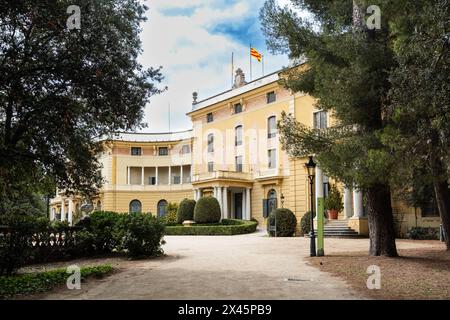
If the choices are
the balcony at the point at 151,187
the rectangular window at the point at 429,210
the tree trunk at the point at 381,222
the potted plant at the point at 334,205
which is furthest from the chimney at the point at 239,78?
the tree trunk at the point at 381,222

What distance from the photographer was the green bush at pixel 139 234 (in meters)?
13.4

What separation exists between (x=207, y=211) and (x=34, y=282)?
77.7ft

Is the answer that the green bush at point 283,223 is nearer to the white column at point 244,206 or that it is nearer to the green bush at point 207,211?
the green bush at point 207,211

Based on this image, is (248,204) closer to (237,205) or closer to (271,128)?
(237,205)

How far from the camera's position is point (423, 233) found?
2247 centimetres

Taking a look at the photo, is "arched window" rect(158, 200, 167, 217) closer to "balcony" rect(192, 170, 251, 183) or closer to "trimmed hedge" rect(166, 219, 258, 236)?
"balcony" rect(192, 170, 251, 183)

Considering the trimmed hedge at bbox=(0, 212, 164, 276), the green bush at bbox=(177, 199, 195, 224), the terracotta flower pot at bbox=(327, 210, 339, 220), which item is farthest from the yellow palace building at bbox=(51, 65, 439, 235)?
the trimmed hedge at bbox=(0, 212, 164, 276)

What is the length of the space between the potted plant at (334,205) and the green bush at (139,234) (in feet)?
49.8

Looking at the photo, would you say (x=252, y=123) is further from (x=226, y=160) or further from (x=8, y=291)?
(x=8, y=291)

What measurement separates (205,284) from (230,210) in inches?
1173

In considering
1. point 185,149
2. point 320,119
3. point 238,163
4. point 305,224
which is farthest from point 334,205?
point 185,149

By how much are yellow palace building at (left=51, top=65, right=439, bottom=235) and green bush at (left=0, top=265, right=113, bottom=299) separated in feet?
55.8

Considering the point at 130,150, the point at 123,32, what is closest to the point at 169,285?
the point at 123,32

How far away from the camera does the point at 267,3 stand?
44.7 feet
